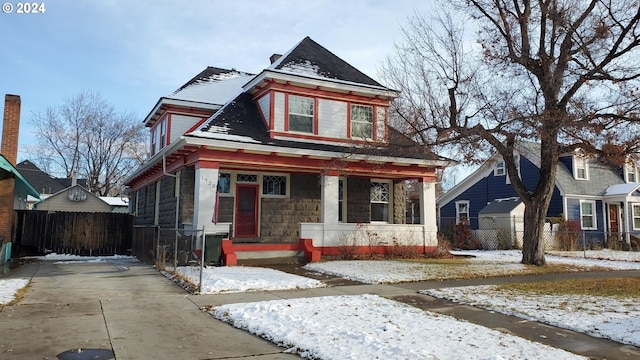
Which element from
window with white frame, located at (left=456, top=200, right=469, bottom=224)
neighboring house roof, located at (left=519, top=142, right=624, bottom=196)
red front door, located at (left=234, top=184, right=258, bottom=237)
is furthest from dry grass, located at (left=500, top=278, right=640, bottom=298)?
window with white frame, located at (left=456, top=200, right=469, bottom=224)

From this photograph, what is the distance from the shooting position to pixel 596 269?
13.7m

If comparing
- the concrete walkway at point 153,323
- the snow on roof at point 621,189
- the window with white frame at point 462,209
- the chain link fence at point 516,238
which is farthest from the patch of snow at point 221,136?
the snow on roof at point 621,189

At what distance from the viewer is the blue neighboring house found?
84.2 ft

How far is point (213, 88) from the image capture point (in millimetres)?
19000

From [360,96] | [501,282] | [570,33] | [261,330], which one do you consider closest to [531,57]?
[570,33]

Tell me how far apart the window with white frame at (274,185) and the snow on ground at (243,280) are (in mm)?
4767

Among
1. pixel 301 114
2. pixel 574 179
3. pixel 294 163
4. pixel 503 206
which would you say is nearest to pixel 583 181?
pixel 574 179

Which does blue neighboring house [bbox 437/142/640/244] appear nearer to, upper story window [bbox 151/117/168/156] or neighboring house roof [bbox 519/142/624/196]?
neighboring house roof [bbox 519/142/624/196]

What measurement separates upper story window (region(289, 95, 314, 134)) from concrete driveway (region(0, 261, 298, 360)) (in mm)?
7900

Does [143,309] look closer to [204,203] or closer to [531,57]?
[204,203]

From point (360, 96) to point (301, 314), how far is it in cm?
1162

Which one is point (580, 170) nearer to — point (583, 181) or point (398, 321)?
point (583, 181)

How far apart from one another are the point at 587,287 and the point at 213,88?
49.3ft

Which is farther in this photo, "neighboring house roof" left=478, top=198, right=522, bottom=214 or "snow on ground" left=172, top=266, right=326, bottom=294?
"neighboring house roof" left=478, top=198, right=522, bottom=214
